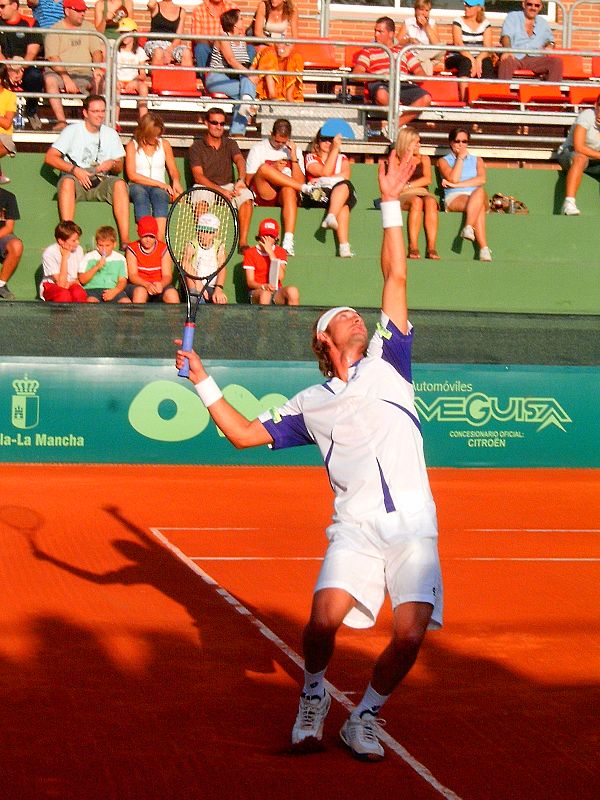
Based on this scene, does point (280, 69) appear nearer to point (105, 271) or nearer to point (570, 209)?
point (570, 209)

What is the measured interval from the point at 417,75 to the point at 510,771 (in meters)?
14.0

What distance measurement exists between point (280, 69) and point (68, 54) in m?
2.97

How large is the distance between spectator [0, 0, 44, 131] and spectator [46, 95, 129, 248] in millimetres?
1941

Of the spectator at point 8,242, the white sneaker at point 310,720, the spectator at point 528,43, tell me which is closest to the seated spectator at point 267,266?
the spectator at point 8,242

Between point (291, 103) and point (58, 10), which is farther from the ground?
point (58, 10)

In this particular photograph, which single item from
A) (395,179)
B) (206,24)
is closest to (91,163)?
(206,24)

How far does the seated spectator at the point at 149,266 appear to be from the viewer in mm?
14430

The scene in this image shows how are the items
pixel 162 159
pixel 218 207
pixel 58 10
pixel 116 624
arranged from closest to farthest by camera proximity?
pixel 116 624
pixel 218 207
pixel 162 159
pixel 58 10

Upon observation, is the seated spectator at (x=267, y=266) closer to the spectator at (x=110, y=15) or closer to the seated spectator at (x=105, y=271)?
the seated spectator at (x=105, y=271)

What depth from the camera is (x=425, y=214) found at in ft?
53.4

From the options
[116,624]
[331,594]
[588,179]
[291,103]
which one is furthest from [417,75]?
[331,594]

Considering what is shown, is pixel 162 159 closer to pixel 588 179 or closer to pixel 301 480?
pixel 301 480

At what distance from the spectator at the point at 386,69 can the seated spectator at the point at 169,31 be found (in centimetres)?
253

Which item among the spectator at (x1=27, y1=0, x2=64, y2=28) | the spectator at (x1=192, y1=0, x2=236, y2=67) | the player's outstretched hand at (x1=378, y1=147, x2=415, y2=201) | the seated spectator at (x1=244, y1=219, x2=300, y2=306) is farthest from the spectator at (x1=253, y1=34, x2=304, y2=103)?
the player's outstretched hand at (x1=378, y1=147, x2=415, y2=201)
